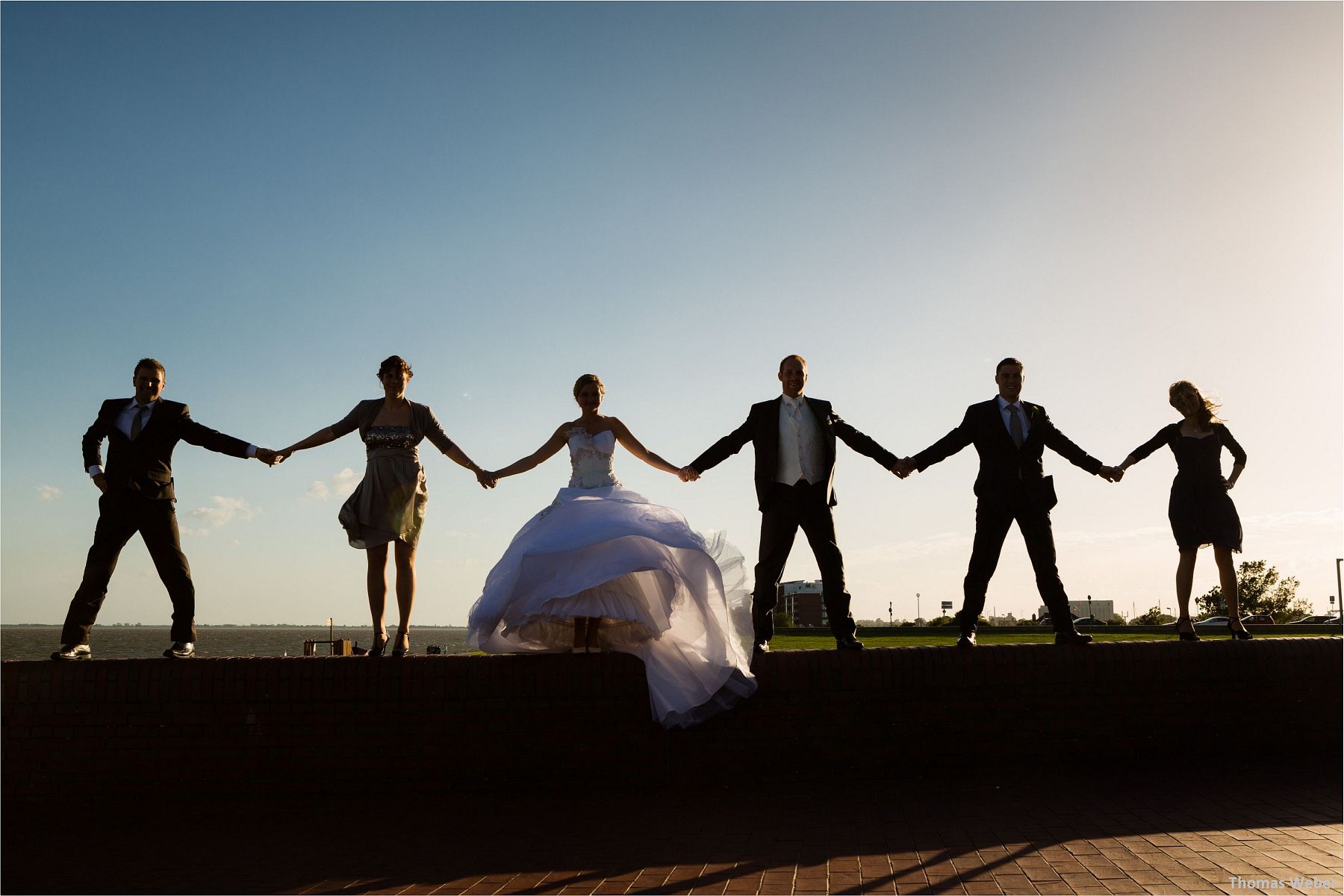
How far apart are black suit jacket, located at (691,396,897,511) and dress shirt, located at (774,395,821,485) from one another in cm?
4

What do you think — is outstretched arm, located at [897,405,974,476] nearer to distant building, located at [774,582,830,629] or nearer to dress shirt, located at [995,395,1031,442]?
dress shirt, located at [995,395,1031,442]

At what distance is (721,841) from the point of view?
538 centimetres

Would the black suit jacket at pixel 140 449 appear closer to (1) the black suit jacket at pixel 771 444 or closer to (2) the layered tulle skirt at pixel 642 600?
(2) the layered tulle skirt at pixel 642 600

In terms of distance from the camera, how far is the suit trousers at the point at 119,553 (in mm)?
7355

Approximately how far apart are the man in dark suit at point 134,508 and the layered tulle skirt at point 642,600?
2.55 meters

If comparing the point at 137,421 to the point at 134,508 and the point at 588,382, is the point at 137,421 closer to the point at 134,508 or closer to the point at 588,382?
the point at 134,508

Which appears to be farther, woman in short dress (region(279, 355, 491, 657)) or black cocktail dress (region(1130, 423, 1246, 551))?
black cocktail dress (region(1130, 423, 1246, 551))

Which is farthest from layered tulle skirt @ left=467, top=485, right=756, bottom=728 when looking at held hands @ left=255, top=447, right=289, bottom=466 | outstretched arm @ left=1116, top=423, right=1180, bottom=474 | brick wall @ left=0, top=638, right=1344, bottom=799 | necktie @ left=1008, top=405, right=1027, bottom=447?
outstretched arm @ left=1116, top=423, right=1180, bottom=474

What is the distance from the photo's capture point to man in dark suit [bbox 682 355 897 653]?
761cm

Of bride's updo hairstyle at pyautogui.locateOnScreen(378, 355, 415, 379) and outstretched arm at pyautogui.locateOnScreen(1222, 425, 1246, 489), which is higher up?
bride's updo hairstyle at pyautogui.locateOnScreen(378, 355, 415, 379)

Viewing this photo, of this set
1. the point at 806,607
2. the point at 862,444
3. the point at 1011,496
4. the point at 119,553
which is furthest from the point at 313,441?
the point at 806,607

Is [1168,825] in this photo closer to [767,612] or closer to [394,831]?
[767,612]

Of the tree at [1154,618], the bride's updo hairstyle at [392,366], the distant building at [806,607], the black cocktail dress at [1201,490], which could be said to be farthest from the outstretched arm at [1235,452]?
the distant building at [806,607]

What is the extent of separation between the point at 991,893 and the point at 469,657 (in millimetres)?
3852
